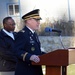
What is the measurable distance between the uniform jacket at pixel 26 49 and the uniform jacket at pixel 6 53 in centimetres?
80

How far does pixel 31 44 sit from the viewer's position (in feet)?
11.8

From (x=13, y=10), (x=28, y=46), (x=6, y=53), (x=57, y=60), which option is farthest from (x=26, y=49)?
(x=13, y=10)

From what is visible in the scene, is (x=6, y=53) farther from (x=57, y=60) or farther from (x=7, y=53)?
(x=57, y=60)

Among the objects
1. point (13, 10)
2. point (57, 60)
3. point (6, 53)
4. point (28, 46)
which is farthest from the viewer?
point (13, 10)

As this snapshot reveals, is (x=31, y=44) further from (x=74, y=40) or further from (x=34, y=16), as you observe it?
(x=74, y=40)

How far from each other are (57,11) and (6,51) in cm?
585

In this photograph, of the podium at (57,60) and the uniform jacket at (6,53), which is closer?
the podium at (57,60)

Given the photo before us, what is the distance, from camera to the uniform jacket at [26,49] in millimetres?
3509

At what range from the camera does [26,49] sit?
3562 mm

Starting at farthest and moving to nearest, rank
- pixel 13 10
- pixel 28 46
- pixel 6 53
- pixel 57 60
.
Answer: pixel 13 10 < pixel 6 53 < pixel 28 46 < pixel 57 60

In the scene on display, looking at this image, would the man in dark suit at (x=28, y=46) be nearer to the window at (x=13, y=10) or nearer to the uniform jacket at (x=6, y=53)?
the uniform jacket at (x=6, y=53)

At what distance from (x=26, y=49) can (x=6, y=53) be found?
907 millimetres

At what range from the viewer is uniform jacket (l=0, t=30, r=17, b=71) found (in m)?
4.42

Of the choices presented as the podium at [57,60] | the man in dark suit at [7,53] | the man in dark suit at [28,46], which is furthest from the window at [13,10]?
the podium at [57,60]
